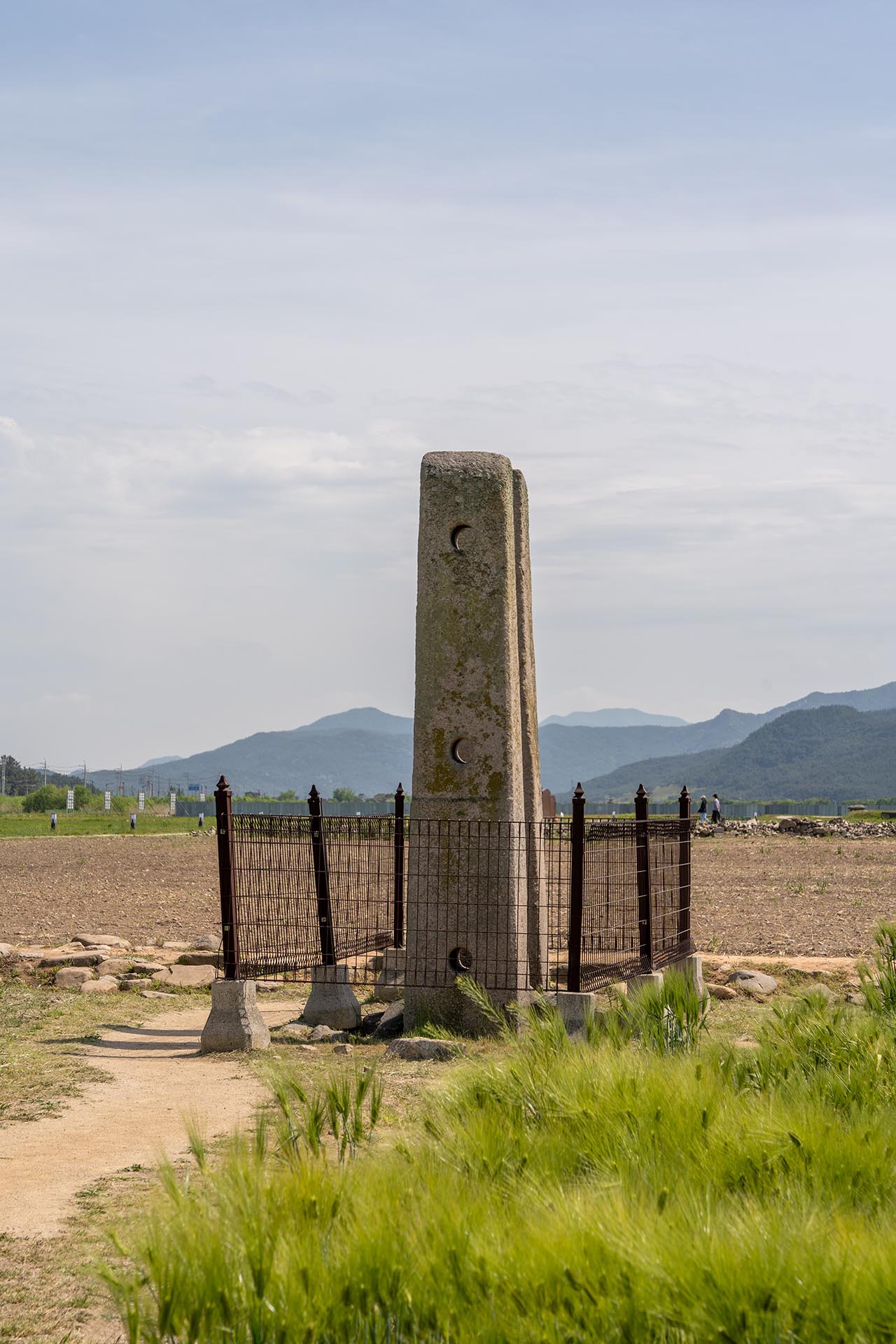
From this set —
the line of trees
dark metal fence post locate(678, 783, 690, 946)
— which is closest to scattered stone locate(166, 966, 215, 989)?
dark metal fence post locate(678, 783, 690, 946)

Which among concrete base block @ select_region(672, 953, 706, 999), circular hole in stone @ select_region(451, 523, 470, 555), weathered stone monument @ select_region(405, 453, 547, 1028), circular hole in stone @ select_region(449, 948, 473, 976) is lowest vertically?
concrete base block @ select_region(672, 953, 706, 999)

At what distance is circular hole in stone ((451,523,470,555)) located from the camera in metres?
10.9

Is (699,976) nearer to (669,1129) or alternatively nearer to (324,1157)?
(669,1129)

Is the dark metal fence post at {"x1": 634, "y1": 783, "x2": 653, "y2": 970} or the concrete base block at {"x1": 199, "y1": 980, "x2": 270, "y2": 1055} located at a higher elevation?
the dark metal fence post at {"x1": 634, "y1": 783, "x2": 653, "y2": 970}

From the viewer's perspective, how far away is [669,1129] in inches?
192

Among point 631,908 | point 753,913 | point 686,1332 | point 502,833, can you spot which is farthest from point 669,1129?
point 753,913

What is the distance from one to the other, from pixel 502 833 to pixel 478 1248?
7.23 meters

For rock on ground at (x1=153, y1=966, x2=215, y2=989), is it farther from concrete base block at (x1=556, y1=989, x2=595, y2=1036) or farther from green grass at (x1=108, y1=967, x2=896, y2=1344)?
green grass at (x1=108, y1=967, x2=896, y2=1344)

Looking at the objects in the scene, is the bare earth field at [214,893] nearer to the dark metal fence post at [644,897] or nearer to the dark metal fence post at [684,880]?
the dark metal fence post at [684,880]

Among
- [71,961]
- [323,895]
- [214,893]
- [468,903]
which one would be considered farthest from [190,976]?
[214,893]

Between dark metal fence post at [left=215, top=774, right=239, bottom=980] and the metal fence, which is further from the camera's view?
the metal fence

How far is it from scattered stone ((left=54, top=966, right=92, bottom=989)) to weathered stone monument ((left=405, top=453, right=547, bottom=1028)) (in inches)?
168

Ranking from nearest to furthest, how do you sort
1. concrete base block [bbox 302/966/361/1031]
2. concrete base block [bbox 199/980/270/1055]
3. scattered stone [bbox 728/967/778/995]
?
concrete base block [bbox 199/980/270/1055] < concrete base block [bbox 302/966/361/1031] < scattered stone [bbox 728/967/778/995]

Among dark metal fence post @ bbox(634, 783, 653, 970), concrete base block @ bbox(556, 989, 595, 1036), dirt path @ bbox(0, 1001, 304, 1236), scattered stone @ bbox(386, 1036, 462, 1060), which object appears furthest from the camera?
dark metal fence post @ bbox(634, 783, 653, 970)
